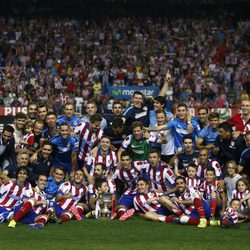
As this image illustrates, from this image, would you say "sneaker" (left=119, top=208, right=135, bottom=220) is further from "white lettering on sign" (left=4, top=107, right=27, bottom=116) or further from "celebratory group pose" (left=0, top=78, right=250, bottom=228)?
"white lettering on sign" (left=4, top=107, right=27, bottom=116)

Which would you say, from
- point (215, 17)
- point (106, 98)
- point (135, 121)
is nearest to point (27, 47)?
point (106, 98)

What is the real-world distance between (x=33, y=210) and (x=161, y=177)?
204 cm

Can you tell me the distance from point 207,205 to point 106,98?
1789cm

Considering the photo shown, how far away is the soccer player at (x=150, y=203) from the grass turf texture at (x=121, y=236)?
0.21m

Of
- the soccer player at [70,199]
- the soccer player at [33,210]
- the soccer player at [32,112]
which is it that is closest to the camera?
the soccer player at [33,210]

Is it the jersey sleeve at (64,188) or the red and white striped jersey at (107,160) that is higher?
the red and white striped jersey at (107,160)

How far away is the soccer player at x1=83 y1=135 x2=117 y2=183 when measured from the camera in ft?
35.9

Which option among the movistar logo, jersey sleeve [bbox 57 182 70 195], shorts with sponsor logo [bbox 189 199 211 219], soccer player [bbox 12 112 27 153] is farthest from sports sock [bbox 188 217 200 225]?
the movistar logo

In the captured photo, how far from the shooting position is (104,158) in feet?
36.3

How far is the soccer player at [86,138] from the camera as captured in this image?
37.5 feet

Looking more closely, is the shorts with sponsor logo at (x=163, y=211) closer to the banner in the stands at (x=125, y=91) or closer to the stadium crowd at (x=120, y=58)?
the stadium crowd at (x=120, y=58)

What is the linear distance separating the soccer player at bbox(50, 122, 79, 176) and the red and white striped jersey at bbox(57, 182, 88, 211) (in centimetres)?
82

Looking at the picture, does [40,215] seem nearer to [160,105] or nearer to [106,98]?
[160,105]

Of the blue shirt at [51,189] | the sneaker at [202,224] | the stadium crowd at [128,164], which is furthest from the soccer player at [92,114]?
the sneaker at [202,224]
